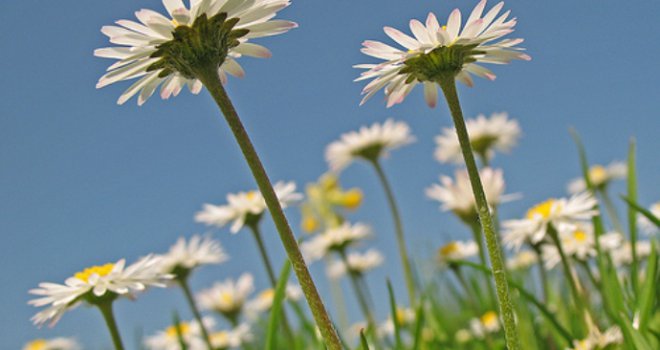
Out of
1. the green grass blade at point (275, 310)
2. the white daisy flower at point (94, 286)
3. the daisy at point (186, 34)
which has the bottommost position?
the green grass blade at point (275, 310)

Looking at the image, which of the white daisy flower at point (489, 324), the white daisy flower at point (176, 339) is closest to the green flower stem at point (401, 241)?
the white daisy flower at point (489, 324)

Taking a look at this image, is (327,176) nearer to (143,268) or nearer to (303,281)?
(143,268)

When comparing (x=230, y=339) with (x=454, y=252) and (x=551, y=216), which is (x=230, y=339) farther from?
(x=551, y=216)

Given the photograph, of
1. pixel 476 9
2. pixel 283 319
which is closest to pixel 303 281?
pixel 476 9

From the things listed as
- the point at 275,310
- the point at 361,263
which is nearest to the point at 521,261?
the point at 361,263

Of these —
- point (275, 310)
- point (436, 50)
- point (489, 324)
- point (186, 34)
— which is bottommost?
point (489, 324)

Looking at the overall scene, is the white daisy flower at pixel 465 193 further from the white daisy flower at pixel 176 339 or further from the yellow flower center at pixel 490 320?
the white daisy flower at pixel 176 339

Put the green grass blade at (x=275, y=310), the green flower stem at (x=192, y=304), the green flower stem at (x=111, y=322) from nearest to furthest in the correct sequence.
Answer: the green flower stem at (x=111, y=322) < the green grass blade at (x=275, y=310) < the green flower stem at (x=192, y=304)
